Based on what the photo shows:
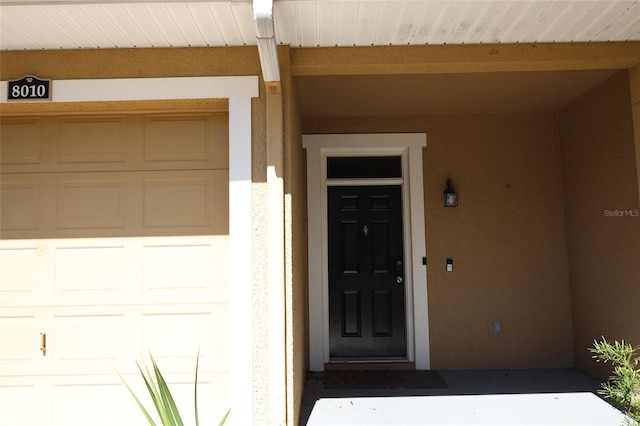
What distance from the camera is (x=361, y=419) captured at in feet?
12.5

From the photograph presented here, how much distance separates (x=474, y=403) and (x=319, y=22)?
325 centimetres

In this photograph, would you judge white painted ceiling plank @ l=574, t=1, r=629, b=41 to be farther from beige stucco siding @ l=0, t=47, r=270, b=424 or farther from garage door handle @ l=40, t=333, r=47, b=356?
garage door handle @ l=40, t=333, r=47, b=356

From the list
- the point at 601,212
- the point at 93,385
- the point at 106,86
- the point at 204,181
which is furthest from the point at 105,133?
the point at 601,212

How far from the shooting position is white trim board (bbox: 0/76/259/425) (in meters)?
3.23

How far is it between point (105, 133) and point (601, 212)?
4.41m

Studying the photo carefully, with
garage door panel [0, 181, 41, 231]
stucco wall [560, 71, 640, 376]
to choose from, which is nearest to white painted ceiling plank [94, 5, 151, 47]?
garage door panel [0, 181, 41, 231]

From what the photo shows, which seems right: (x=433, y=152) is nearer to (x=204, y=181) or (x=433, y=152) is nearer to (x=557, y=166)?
(x=557, y=166)

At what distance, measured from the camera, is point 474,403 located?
409cm

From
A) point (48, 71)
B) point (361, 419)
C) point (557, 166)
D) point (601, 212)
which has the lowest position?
point (361, 419)

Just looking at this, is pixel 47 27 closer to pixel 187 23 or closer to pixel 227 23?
pixel 187 23

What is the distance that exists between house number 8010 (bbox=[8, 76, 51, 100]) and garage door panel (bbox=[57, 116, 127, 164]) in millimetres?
283

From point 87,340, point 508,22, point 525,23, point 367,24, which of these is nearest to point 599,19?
point 525,23

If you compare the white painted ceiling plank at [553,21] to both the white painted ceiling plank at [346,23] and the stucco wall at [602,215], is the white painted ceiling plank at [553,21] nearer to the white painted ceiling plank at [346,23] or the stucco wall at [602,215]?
the white painted ceiling plank at [346,23]

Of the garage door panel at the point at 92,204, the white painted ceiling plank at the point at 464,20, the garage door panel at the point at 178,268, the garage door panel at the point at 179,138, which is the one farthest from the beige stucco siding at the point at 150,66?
the white painted ceiling plank at the point at 464,20
